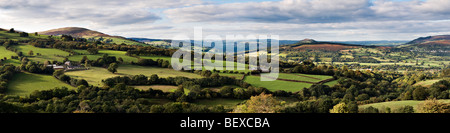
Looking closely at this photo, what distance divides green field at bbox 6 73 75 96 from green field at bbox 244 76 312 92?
127 feet

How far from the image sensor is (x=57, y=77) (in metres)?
58.2

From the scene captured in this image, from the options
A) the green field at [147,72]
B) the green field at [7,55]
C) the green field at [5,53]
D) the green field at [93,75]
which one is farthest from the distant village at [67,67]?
the green field at [5,53]

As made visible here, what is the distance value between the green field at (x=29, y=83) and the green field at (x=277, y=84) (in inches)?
1529

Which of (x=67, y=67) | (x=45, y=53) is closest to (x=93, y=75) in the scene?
(x=67, y=67)

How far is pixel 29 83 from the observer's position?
52.0 m

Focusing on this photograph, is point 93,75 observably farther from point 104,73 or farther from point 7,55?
point 7,55

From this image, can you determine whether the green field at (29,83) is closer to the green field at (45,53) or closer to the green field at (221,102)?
the green field at (45,53)

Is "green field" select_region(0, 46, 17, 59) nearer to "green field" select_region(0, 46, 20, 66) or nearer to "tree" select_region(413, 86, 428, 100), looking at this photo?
"green field" select_region(0, 46, 20, 66)

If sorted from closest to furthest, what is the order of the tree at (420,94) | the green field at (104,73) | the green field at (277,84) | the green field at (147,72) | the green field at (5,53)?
the tree at (420,94) → the green field at (104,73) → the green field at (277,84) → the green field at (147,72) → the green field at (5,53)

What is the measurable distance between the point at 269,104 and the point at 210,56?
2604 inches

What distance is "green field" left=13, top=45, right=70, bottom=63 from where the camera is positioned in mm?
76500

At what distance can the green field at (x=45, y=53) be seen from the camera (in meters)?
76.5

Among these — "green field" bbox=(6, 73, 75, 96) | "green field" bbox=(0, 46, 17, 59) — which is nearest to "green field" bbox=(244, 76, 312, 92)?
"green field" bbox=(6, 73, 75, 96)
